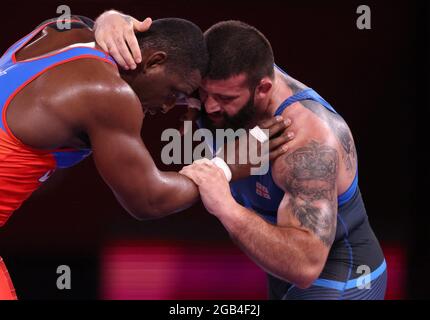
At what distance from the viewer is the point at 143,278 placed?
16.5ft

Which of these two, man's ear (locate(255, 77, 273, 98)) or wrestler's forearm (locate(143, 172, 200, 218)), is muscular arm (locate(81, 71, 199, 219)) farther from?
man's ear (locate(255, 77, 273, 98))

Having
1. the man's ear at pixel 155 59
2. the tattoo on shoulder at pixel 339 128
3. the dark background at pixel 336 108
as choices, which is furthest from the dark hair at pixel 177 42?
the dark background at pixel 336 108

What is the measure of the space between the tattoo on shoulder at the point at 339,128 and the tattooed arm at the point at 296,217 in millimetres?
106

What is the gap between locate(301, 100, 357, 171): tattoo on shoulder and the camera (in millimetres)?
2691

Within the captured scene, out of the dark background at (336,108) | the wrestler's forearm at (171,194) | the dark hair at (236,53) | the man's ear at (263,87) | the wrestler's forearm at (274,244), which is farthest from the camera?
the dark background at (336,108)

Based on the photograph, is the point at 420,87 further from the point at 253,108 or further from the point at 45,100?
the point at 45,100

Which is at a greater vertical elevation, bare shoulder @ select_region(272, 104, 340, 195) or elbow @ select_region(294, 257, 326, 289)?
bare shoulder @ select_region(272, 104, 340, 195)

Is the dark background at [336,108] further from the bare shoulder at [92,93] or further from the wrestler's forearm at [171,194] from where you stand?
the bare shoulder at [92,93]

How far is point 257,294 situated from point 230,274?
13.2 inches

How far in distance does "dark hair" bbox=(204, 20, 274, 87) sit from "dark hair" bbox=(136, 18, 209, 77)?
11cm

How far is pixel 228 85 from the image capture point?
2.71m

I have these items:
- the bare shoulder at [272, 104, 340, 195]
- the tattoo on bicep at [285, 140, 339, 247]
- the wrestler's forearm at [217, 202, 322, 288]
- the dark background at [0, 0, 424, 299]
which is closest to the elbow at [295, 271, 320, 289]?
the wrestler's forearm at [217, 202, 322, 288]

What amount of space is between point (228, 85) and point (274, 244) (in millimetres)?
657

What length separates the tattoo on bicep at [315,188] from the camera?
2.55 metres
